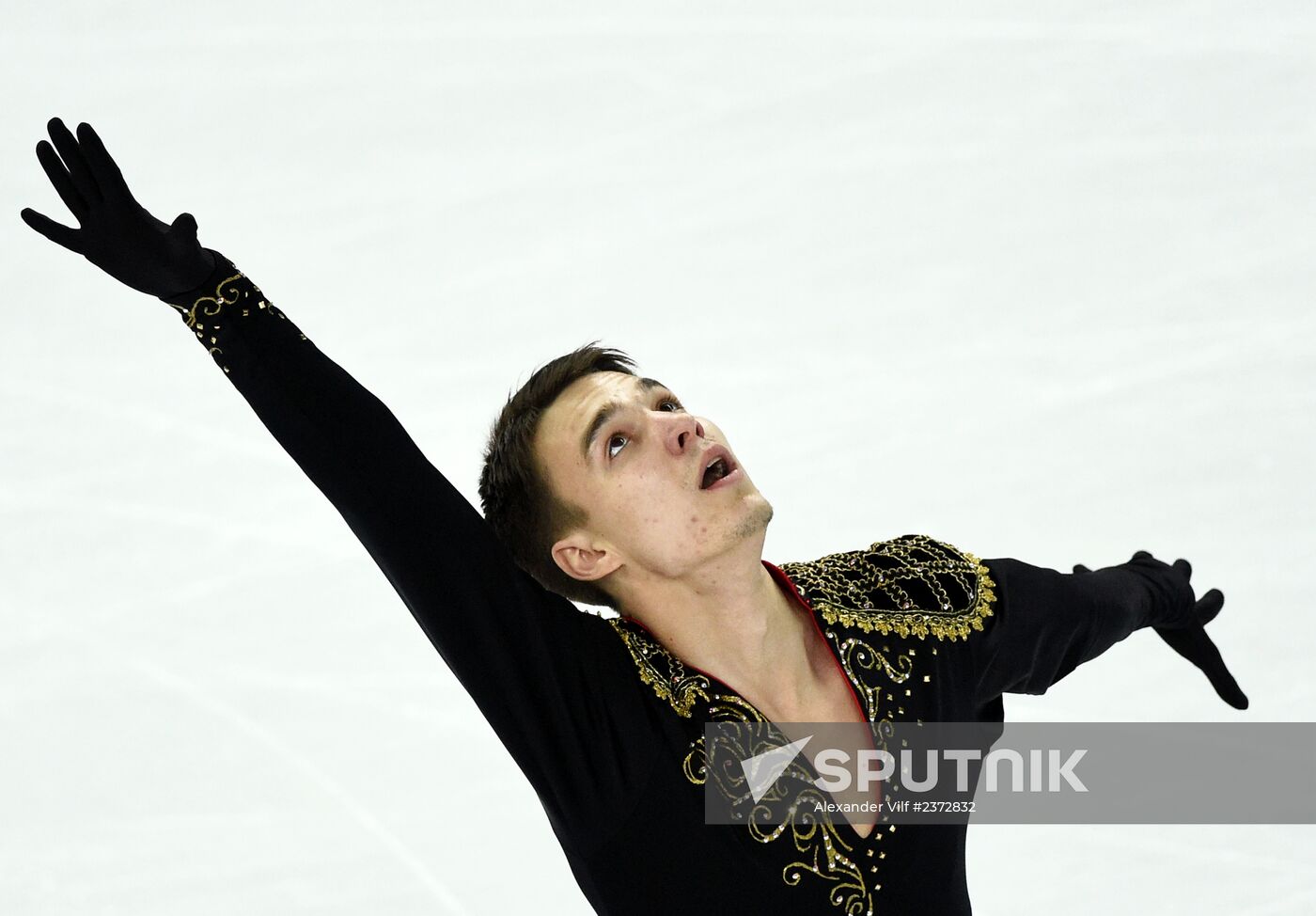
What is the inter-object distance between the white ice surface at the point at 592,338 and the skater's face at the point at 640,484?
1.43 meters

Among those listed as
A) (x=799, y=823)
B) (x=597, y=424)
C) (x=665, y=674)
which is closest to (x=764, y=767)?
(x=799, y=823)

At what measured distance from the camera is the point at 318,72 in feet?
16.0

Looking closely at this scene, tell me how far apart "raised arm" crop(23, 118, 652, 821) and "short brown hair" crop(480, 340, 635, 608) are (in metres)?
0.20

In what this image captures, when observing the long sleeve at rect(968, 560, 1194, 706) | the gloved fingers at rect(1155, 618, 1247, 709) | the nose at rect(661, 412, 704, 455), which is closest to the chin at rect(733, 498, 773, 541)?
the nose at rect(661, 412, 704, 455)

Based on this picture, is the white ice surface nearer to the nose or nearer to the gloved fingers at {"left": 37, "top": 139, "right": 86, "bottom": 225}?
the nose

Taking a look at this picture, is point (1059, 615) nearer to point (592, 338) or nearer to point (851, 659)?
point (851, 659)

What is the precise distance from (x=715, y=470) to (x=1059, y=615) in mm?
764

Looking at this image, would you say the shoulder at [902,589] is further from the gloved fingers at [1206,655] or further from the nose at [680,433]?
the gloved fingers at [1206,655]

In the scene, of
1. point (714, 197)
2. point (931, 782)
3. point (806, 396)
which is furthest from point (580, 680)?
point (714, 197)

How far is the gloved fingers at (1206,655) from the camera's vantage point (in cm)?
330

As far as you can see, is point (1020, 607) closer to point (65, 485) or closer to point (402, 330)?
point (402, 330)

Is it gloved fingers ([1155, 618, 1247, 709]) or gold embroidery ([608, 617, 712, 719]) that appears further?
gloved fingers ([1155, 618, 1247, 709])

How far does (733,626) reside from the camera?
2.49 meters

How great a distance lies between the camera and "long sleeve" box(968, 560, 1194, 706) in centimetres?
271
